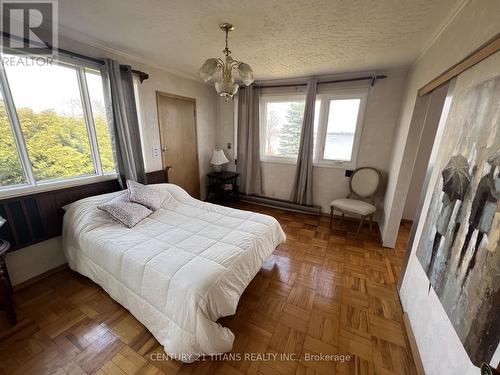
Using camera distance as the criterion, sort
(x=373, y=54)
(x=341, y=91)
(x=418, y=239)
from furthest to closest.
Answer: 1. (x=341, y=91)
2. (x=373, y=54)
3. (x=418, y=239)

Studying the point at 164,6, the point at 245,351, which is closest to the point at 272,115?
the point at 164,6

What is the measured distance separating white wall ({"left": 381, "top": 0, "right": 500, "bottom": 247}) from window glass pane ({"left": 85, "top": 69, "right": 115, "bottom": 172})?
3168 mm

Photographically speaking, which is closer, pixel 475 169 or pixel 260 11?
pixel 475 169

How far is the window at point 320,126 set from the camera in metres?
3.02

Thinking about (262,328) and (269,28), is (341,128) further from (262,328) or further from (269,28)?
(262,328)

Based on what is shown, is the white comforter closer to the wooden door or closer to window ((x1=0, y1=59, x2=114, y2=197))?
window ((x1=0, y1=59, x2=114, y2=197))

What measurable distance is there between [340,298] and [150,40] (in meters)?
3.08

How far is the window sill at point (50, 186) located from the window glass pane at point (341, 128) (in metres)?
3.15

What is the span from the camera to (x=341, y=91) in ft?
9.76

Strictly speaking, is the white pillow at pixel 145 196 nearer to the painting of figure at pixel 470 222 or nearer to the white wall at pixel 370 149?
the white wall at pixel 370 149

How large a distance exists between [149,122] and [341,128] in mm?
2882

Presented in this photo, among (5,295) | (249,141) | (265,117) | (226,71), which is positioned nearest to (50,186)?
(5,295)

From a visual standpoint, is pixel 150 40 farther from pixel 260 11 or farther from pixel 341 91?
pixel 341 91

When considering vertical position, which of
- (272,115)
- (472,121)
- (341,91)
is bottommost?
(472,121)
